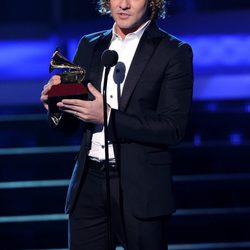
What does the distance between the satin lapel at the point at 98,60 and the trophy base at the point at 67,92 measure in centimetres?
18

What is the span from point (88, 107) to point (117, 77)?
247mm

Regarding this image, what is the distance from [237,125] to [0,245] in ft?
6.02

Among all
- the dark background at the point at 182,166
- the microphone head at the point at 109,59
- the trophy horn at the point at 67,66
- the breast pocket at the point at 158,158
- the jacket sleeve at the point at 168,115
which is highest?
the microphone head at the point at 109,59

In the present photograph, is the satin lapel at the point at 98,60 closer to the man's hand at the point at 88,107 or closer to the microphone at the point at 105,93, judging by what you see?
the man's hand at the point at 88,107

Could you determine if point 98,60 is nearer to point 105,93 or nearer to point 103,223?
point 105,93

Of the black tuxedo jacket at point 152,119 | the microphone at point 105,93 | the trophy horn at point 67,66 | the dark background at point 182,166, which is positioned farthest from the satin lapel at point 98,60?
the dark background at point 182,166

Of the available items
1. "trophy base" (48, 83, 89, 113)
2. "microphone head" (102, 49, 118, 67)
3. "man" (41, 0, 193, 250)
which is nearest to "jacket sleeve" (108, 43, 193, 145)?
"man" (41, 0, 193, 250)

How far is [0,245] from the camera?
4.28 metres

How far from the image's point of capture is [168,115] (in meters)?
2.47

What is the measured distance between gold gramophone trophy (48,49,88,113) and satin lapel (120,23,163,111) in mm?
167

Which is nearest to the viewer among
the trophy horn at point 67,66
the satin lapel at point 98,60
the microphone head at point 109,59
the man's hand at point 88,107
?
the microphone head at point 109,59

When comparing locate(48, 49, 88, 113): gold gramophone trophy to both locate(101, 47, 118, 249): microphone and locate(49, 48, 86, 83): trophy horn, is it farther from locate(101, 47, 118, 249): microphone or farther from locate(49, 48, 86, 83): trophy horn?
locate(101, 47, 118, 249): microphone

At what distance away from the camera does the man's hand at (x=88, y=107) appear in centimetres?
232

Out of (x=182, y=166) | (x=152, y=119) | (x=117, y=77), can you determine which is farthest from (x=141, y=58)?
(x=182, y=166)
